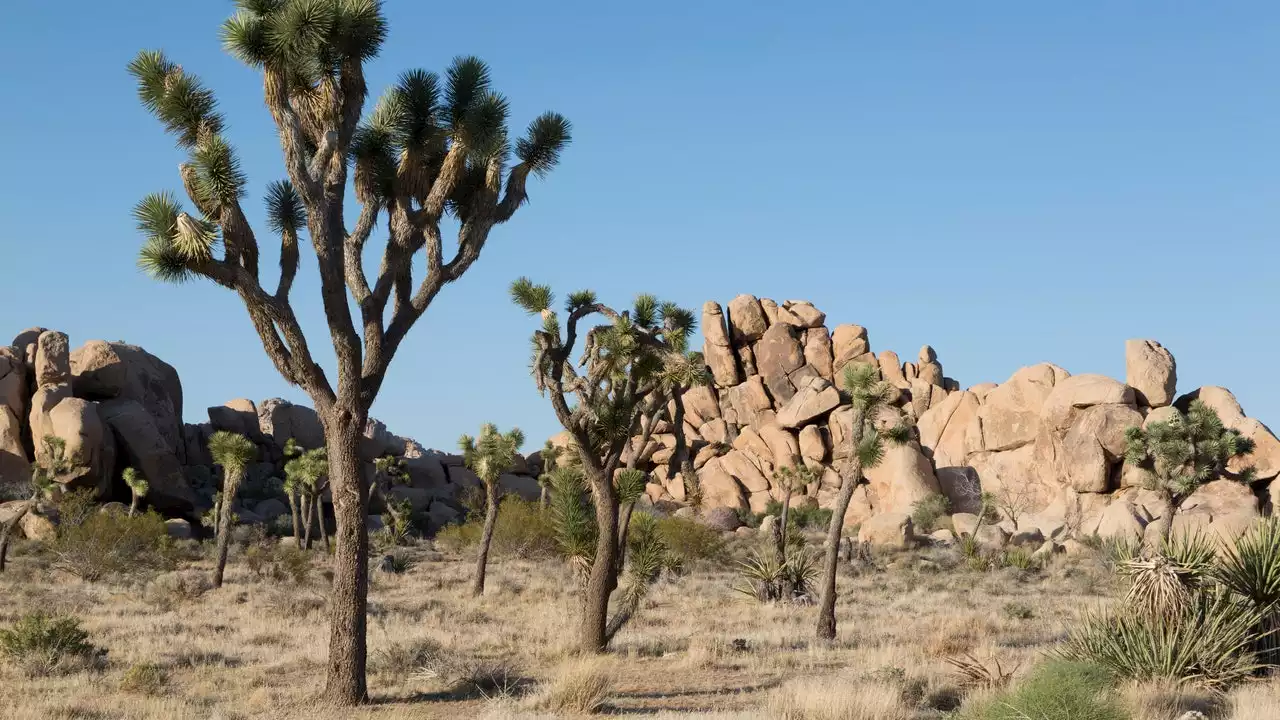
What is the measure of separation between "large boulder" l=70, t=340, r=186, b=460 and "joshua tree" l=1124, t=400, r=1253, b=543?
38.3 metres

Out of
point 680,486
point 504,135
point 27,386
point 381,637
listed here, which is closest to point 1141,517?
point 680,486

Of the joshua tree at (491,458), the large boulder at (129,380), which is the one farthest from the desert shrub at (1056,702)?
the large boulder at (129,380)

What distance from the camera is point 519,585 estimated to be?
27438 millimetres

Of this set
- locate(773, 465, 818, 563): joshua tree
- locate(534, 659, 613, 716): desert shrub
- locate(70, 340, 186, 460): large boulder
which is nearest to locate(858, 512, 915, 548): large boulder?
locate(773, 465, 818, 563): joshua tree

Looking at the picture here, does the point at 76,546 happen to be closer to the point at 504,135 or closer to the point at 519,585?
the point at 519,585

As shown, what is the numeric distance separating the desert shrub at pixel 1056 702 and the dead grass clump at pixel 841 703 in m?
1.39

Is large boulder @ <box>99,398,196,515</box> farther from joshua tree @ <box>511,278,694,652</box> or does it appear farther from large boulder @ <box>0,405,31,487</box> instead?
joshua tree @ <box>511,278,694,652</box>

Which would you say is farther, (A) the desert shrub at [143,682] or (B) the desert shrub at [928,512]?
(B) the desert shrub at [928,512]

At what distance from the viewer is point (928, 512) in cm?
4825

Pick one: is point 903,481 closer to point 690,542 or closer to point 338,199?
point 690,542

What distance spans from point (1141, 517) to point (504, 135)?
35930mm

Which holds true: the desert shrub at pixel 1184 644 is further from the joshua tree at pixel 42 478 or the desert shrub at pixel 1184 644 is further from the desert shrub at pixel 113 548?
the joshua tree at pixel 42 478

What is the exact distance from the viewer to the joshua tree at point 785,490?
90.3 ft

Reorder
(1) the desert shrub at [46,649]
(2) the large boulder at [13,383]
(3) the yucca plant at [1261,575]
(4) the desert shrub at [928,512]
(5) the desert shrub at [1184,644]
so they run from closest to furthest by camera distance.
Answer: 1. (5) the desert shrub at [1184,644]
2. (3) the yucca plant at [1261,575]
3. (1) the desert shrub at [46,649]
4. (2) the large boulder at [13,383]
5. (4) the desert shrub at [928,512]
